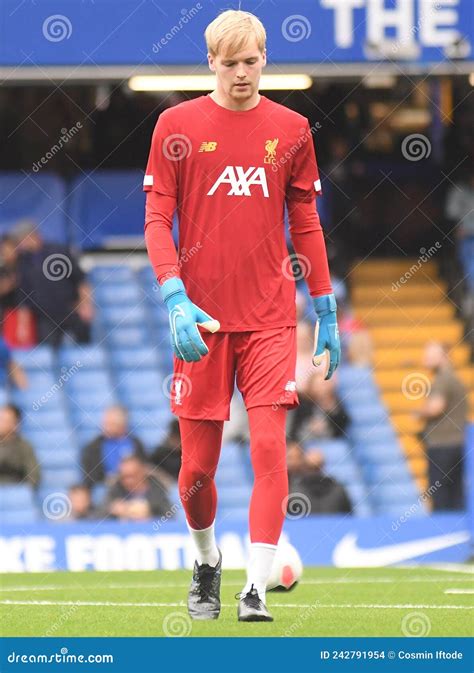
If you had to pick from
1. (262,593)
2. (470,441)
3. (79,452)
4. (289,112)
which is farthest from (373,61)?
(262,593)

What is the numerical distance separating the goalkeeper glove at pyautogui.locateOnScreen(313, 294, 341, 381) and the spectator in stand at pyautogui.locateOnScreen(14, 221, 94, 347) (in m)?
8.86

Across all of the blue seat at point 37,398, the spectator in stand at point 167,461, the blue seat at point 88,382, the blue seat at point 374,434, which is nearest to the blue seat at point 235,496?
the spectator in stand at point 167,461

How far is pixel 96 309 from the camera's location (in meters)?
18.3

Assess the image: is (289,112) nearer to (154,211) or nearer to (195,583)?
(154,211)

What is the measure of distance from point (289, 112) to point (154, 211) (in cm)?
75

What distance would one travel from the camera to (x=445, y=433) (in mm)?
14320

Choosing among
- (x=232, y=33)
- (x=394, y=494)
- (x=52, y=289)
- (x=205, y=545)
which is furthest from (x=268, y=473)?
(x=52, y=289)

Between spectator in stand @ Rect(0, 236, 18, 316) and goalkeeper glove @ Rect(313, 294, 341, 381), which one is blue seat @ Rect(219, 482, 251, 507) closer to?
spectator in stand @ Rect(0, 236, 18, 316)

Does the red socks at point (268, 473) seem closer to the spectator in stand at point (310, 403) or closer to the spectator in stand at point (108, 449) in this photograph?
the spectator in stand at point (108, 449)

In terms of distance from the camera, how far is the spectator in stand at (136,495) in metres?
13.8

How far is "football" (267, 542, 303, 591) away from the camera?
27.0 ft

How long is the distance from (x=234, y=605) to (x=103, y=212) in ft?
36.7

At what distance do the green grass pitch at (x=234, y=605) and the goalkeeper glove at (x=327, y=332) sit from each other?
120cm

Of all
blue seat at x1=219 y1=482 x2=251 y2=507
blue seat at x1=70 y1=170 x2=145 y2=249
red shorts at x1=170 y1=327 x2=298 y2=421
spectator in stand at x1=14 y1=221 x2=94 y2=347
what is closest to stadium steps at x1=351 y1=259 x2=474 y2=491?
blue seat at x1=219 y1=482 x2=251 y2=507
